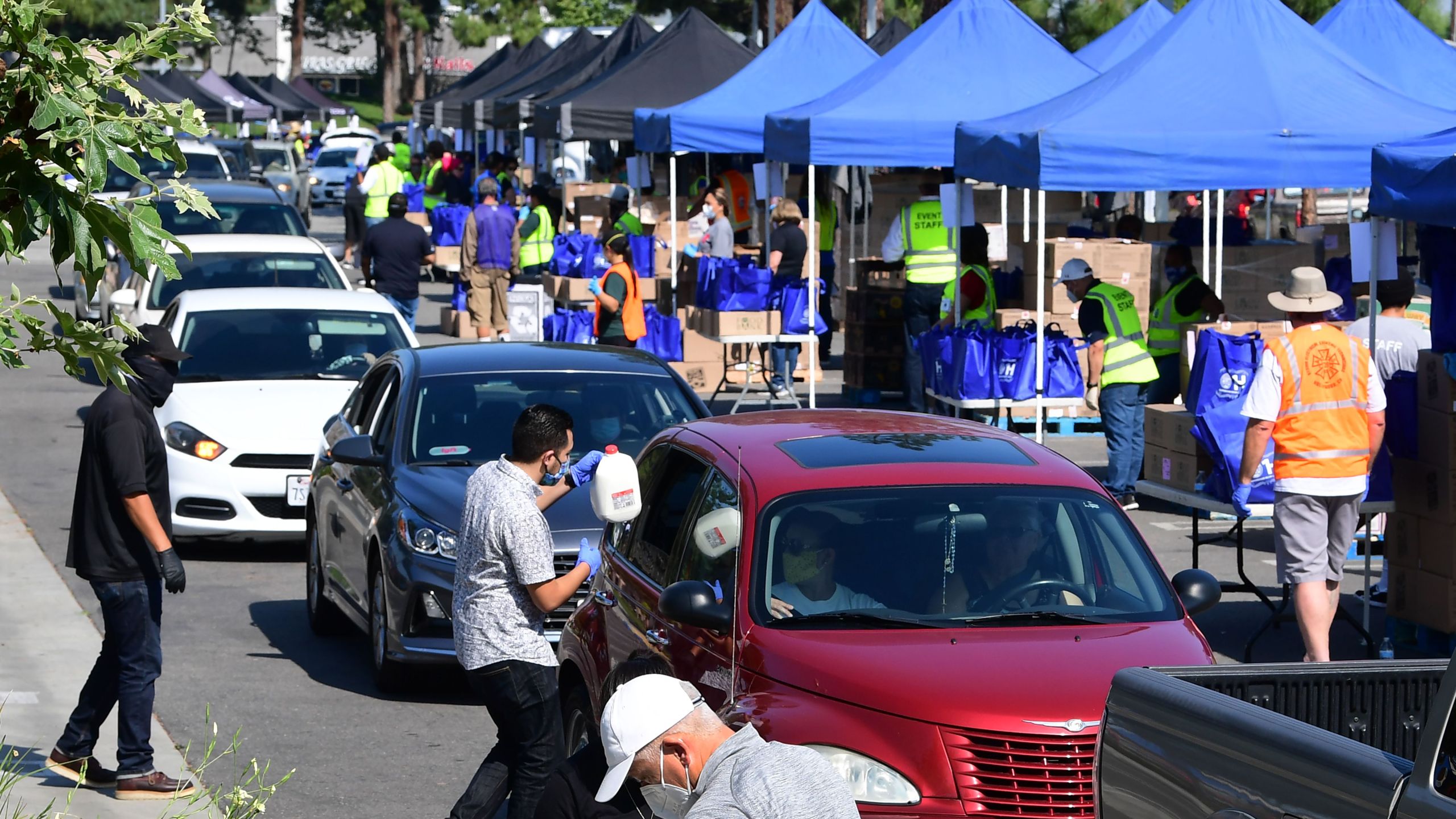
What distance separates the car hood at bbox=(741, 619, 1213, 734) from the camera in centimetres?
511

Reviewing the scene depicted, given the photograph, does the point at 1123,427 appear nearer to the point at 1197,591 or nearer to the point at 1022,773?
the point at 1197,591

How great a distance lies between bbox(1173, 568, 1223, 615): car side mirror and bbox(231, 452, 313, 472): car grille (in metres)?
7.10

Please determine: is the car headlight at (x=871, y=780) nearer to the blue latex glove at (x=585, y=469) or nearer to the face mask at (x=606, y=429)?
the blue latex glove at (x=585, y=469)

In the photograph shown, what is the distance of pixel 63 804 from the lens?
7043 mm

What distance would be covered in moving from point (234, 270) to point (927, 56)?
21.8 ft

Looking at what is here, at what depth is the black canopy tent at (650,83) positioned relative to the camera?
22.6 meters

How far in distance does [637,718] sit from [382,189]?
24.4 metres

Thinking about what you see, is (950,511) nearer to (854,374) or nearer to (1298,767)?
(1298,767)

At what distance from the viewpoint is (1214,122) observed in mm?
12484

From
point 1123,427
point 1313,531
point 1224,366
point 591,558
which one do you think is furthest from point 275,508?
point 1313,531

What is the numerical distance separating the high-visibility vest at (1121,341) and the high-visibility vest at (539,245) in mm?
10672

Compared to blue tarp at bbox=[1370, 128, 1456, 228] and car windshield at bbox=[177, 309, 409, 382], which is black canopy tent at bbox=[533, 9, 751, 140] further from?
blue tarp at bbox=[1370, 128, 1456, 228]

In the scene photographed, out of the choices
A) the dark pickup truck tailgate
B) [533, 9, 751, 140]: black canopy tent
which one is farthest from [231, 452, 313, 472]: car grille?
[533, 9, 751, 140]: black canopy tent

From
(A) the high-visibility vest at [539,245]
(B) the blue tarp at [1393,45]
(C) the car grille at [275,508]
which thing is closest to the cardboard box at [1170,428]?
(C) the car grille at [275,508]
